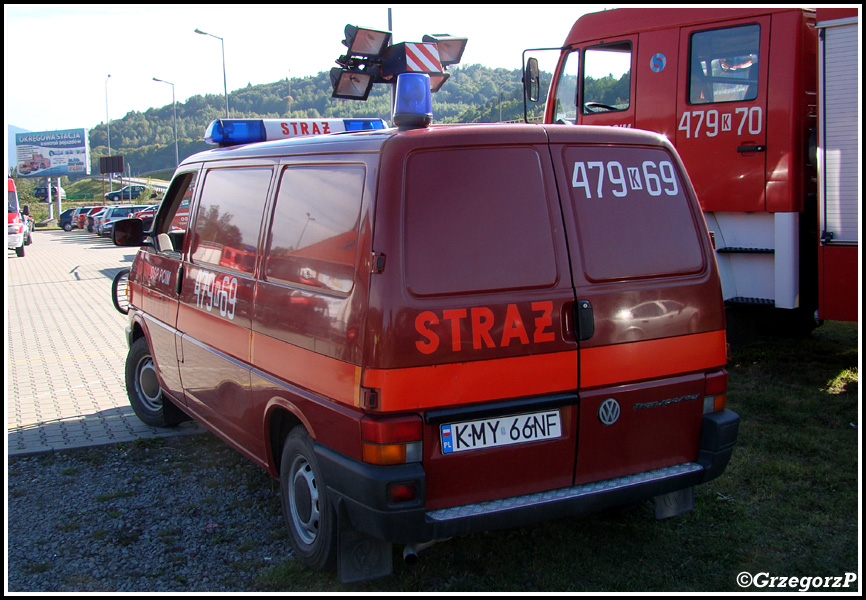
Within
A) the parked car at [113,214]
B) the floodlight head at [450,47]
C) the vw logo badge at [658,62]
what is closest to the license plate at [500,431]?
the vw logo badge at [658,62]

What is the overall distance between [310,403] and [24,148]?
98049mm

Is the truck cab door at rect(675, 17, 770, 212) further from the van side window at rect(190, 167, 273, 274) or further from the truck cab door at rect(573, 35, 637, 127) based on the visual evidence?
the van side window at rect(190, 167, 273, 274)

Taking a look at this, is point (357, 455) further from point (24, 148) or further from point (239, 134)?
point (24, 148)

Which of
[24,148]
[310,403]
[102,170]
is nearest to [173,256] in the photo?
[310,403]

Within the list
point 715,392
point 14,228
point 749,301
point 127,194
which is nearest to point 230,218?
point 715,392

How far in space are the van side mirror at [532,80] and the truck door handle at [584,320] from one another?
17.1ft

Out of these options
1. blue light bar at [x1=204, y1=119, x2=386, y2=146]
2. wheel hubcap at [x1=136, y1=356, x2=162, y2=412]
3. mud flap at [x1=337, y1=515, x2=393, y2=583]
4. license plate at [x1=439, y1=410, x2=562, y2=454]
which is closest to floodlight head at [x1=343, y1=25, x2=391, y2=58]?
blue light bar at [x1=204, y1=119, x2=386, y2=146]

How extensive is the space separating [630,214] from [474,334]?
977 millimetres

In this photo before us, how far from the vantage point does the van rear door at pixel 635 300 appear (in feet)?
11.0

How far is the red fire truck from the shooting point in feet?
19.7

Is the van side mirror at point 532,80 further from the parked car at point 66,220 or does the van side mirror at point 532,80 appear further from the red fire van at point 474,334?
the parked car at point 66,220

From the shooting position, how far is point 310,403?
11.1 ft

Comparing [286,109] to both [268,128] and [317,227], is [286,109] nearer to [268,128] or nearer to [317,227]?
[268,128]

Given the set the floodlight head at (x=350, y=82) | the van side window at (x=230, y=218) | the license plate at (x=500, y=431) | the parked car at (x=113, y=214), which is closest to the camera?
the license plate at (x=500, y=431)
